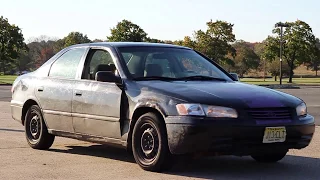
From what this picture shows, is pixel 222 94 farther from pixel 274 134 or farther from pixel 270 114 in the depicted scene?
pixel 274 134

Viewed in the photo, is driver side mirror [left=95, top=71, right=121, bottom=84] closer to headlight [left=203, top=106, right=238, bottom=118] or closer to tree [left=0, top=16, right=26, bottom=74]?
headlight [left=203, top=106, right=238, bottom=118]

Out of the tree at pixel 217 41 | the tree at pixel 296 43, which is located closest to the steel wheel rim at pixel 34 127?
the tree at pixel 217 41

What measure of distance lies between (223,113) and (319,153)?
2.67m

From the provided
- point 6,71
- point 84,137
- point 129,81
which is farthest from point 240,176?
point 6,71

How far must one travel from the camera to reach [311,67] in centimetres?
13900

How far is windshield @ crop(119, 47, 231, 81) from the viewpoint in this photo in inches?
292

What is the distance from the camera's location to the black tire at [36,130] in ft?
28.0

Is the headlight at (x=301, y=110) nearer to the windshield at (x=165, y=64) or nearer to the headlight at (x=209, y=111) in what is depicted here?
the headlight at (x=209, y=111)

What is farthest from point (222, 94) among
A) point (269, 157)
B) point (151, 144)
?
point (269, 157)

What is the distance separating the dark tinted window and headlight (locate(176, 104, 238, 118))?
2.33 metres

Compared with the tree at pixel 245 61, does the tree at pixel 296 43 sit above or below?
above

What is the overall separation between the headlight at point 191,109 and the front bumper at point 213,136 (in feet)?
0.21

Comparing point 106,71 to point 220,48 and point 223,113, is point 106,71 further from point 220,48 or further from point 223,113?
point 220,48

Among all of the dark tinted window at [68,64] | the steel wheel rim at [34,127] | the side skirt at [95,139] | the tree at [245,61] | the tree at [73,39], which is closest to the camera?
the side skirt at [95,139]
